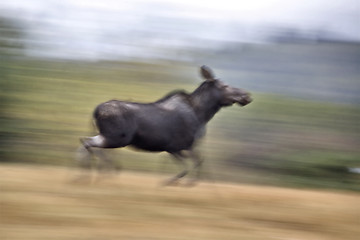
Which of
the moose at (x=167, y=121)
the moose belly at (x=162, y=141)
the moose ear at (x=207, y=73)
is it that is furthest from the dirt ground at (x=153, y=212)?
the moose ear at (x=207, y=73)

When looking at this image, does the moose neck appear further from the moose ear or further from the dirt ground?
the dirt ground

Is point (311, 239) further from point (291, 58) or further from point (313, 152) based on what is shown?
point (291, 58)

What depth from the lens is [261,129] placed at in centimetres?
1936

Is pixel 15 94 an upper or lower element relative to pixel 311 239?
upper

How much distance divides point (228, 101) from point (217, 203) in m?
1.20

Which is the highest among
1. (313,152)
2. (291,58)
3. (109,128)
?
(291,58)

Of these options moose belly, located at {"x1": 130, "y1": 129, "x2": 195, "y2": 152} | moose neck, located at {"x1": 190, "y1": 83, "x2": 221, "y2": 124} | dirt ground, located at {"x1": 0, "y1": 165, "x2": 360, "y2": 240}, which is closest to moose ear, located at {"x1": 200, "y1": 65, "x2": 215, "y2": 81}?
moose neck, located at {"x1": 190, "y1": 83, "x2": 221, "y2": 124}

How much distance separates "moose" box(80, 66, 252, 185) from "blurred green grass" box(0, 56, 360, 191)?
615 centimetres

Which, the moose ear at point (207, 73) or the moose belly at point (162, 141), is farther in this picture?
the moose ear at point (207, 73)

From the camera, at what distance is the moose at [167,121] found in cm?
796

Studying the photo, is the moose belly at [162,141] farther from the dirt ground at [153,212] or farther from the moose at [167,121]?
the dirt ground at [153,212]

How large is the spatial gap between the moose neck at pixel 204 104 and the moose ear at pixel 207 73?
13cm

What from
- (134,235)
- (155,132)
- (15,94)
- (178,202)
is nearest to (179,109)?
(155,132)

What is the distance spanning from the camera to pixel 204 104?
8453mm
